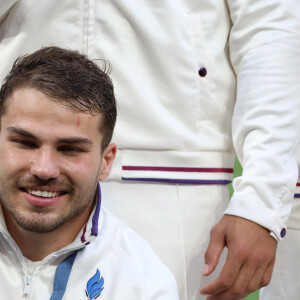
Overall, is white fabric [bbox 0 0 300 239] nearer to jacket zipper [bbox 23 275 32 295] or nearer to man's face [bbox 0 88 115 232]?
man's face [bbox 0 88 115 232]

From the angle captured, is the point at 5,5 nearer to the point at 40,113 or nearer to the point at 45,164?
the point at 40,113

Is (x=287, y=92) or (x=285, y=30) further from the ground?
(x=285, y=30)

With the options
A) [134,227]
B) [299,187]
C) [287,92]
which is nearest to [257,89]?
[287,92]

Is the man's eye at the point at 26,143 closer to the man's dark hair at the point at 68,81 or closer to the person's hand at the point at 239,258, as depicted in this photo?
the man's dark hair at the point at 68,81

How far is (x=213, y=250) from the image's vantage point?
1915 millimetres

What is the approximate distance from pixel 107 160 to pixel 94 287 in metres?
0.29

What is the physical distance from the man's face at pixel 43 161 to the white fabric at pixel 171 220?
9.0 inches

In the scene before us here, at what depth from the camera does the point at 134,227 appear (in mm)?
2023

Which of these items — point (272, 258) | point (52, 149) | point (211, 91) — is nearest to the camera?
point (52, 149)

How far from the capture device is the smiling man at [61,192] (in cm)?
175

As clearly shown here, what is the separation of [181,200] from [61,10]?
0.52 meters

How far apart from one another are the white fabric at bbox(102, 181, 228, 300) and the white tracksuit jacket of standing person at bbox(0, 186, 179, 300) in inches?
5.3

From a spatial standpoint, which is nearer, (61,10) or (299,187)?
(61,10)

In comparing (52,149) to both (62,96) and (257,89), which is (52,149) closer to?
(62,96)
